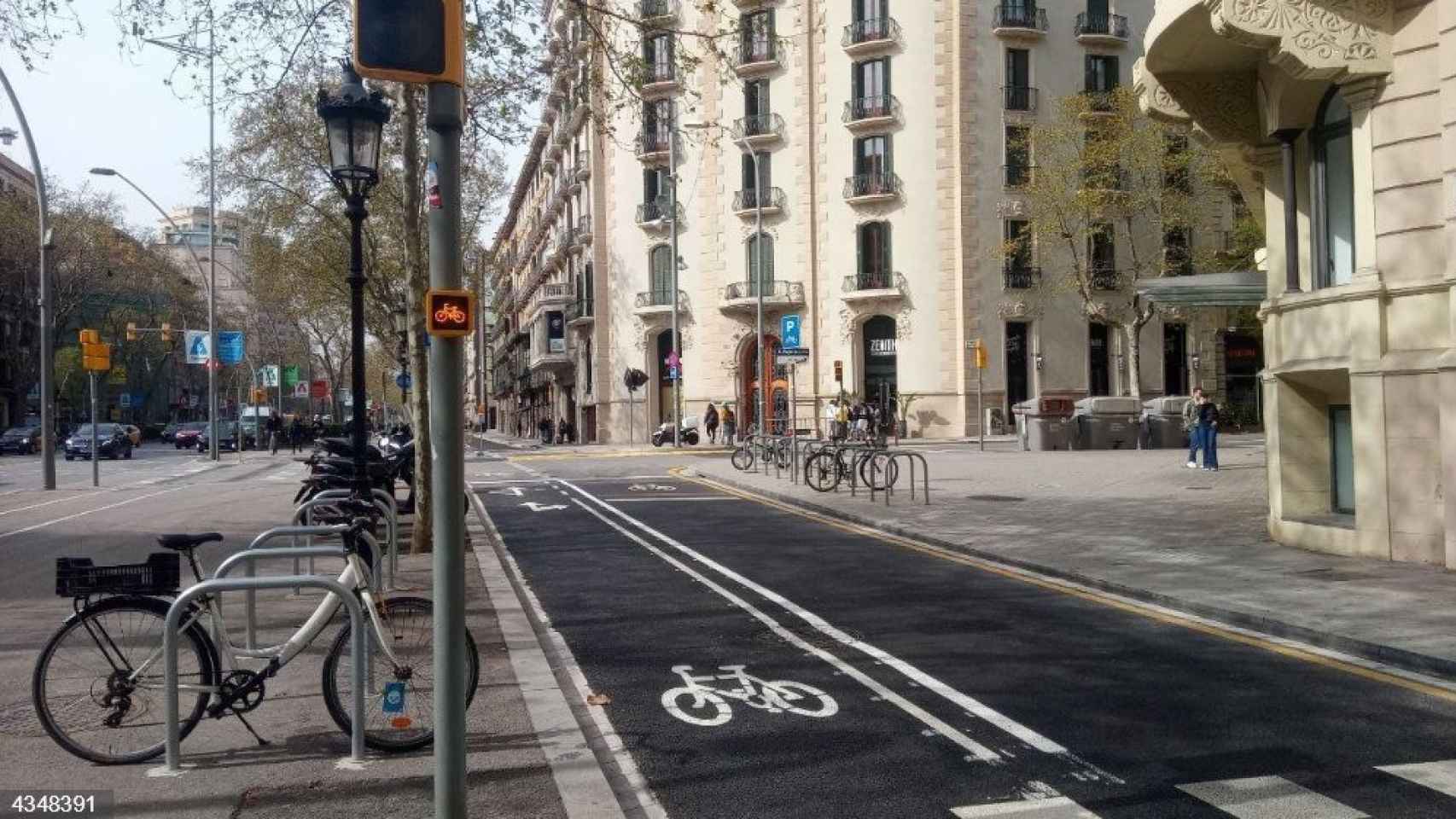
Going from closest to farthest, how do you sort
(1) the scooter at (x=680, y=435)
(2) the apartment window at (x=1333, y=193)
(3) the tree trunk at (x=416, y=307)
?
(2) the apartment window at (x=1333, y=193) → (3) the tree trunk at (x=416, y=307) → (1) the scooter at (x=680, y=435)

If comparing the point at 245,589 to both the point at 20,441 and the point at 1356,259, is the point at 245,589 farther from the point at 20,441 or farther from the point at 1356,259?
the point at 20,441

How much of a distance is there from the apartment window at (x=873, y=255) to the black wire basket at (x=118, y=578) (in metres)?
41.5

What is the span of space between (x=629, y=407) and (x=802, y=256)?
10.1 meters

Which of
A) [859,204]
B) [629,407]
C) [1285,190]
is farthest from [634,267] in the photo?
[1285,190]

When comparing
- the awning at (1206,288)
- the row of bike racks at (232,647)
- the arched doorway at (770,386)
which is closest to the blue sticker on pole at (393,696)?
the row of bike racks at (232,647)

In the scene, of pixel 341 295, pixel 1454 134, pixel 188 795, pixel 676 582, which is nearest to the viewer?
pixel 188 795

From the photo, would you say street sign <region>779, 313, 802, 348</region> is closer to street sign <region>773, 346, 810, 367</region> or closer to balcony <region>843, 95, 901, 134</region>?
street sign <region>773, 346, 810, 367</region>

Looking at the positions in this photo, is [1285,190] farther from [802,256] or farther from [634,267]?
[634,267]

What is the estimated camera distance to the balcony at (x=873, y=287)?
45.0 meters

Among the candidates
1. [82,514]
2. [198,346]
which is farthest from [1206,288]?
[198,346]

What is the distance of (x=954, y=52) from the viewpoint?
45.0 metres

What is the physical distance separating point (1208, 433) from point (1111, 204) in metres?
20.8

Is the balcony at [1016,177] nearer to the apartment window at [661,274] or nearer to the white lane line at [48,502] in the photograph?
the apartment window at [661,274]

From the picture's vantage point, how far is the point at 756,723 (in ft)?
19.1
